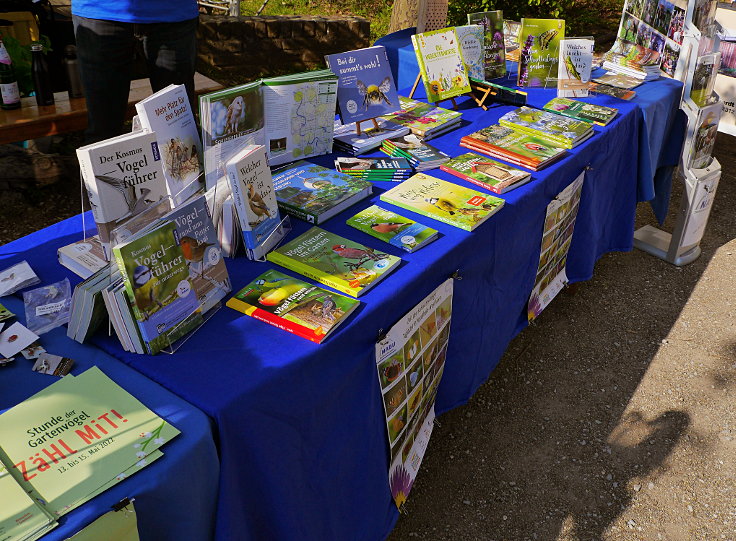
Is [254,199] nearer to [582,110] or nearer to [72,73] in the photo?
[582,110]

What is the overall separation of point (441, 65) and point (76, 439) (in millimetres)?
2315

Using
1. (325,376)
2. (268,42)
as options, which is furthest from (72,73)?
(325,376)

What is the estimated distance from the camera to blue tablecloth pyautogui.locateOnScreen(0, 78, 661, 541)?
129 cm

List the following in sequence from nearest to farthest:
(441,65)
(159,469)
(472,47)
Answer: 1. (159,469)
2. (441,65)
3. (472,47)

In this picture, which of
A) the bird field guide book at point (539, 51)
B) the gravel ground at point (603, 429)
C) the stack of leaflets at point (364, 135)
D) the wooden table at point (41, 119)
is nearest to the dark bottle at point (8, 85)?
the wooden table at point (41, 119)

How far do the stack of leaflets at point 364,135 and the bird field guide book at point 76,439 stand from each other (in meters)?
1.43

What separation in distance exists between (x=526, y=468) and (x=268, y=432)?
4.62ft

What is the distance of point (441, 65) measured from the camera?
2.87 metres

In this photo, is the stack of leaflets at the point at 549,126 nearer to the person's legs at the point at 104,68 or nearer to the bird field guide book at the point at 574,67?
the bird field guide book at the point at 574,67

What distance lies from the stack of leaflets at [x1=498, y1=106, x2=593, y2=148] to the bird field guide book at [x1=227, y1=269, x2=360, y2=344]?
148 centimetres

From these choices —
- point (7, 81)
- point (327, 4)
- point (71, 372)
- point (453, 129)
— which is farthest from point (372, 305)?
point (327, 4)

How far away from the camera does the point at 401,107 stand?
2.84 m

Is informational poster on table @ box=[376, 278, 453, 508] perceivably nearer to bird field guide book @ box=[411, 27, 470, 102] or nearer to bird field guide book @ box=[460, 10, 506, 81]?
bird field guide book @ box=[411, 27, 470, 102]

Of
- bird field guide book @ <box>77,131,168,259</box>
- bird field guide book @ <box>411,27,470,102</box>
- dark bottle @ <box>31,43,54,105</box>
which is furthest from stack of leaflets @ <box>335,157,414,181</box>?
dark bottle @ <box>31,43,54,105</box>
